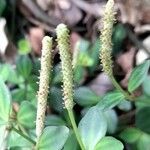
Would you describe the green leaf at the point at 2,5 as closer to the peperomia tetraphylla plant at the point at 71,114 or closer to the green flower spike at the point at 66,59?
the peperomia tetraphylla plant at the point at 71,114

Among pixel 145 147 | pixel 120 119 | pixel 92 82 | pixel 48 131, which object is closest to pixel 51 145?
pixel 48 131

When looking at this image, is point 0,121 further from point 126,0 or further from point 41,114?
point 126,0

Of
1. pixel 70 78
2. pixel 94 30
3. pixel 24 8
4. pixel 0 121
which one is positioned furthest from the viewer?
pixel 24 8

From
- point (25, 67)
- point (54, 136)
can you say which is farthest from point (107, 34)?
point (25, 67)

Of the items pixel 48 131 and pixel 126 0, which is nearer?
pixel 48 131

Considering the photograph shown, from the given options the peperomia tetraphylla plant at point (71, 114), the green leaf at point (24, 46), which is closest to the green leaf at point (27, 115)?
the peperomia tetraphylla plant at point (71, 114)

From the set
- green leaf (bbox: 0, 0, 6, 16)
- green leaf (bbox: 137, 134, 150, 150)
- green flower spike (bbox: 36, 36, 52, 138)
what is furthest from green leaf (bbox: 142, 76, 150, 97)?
green leaf (bbox: 0, 0, 6, 16)

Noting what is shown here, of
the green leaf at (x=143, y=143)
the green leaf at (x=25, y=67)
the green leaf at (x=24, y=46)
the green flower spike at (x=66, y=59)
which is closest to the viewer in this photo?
the green flower spike at (x=66, y=59)
